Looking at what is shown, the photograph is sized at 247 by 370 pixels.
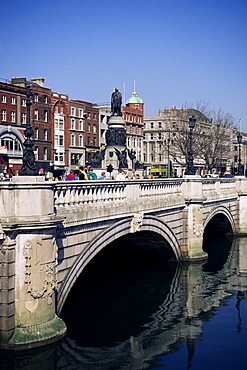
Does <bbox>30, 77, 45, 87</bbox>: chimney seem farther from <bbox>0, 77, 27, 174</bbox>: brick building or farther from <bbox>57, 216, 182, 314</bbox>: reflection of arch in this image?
<bbox>57, 216, 182, 314</bbox>: reflection of arch

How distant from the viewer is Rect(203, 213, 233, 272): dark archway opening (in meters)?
28.3

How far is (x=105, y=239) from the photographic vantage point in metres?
15.7

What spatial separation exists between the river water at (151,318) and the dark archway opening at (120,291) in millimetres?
32

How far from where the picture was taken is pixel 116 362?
42.8 ft

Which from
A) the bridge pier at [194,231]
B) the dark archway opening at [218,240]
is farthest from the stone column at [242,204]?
the bridge pier at [194,231]

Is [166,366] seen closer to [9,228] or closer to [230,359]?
[230,359]

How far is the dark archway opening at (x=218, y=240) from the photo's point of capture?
28.3 meters

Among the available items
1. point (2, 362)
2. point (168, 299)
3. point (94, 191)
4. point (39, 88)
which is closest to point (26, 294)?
point (2, 362)

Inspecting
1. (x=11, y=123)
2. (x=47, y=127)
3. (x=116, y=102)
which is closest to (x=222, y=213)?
(x=116, y=102)

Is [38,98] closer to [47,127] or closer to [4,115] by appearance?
[47,127]

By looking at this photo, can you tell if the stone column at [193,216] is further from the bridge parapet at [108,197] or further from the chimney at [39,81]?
the chimney at [39,81]

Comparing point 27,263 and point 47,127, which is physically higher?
point 47,127

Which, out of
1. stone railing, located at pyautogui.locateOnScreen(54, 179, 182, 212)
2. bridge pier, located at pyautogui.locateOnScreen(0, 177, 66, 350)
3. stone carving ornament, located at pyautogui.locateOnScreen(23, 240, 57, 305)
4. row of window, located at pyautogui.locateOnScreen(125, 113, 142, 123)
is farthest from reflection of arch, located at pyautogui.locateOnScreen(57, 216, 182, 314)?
row of window, located at pyautogui.locateOnScreen(125, 113, 142, 123)

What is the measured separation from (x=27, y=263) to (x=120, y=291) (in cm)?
918
